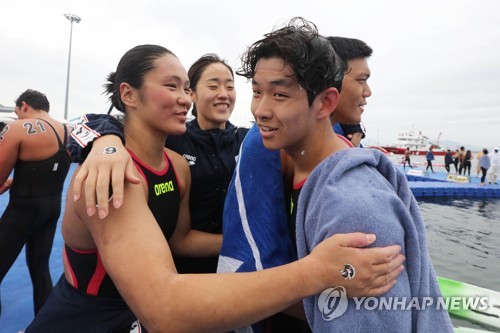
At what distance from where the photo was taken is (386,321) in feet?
3.81

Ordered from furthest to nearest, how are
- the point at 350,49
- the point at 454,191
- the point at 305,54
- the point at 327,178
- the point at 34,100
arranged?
the point at 454,191, the point at 34,100, the point at 350,49, the point at 305,54, the point at 327,178

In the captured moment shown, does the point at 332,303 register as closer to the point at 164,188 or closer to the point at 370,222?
the point at 370,222

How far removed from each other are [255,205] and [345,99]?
49.2 inches

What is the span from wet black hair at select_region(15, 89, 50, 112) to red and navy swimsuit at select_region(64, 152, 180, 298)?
274 centimetres

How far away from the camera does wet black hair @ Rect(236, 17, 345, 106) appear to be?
5.09 feet

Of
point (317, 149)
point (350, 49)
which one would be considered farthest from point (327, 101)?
point (350, 49)

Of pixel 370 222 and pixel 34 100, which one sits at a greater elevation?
pixel 370 222

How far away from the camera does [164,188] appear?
194 cm

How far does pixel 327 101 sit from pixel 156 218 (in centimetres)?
121

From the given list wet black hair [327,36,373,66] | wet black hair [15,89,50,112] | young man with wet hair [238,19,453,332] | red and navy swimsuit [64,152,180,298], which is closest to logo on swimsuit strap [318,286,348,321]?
young man with wet hair [238,19,453,332]

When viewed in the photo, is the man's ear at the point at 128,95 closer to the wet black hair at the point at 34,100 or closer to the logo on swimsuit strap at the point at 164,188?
the logo on swimsuit strap at the point at 164,188

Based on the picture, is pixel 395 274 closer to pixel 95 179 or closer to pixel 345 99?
pixel 95 179

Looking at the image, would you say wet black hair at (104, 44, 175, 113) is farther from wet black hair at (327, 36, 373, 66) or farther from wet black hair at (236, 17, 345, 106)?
wet black hair at (327, 36, 373, 66)

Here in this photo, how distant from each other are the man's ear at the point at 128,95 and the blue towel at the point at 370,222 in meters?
1.24
